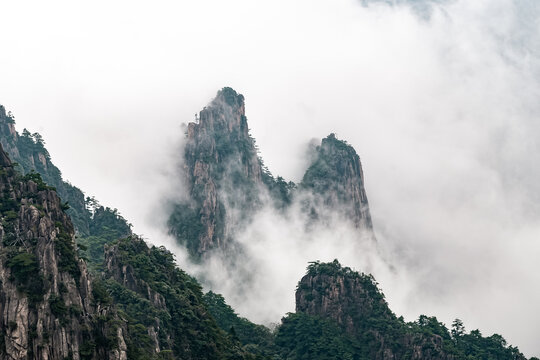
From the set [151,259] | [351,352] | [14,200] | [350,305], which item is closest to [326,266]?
[350,305]

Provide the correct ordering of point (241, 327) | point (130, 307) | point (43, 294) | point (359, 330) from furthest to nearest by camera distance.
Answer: point (359, 330) < point (241, 327) < point (130, 307) < point (43, 294)

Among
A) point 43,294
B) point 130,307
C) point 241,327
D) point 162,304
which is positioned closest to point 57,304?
point 43,294

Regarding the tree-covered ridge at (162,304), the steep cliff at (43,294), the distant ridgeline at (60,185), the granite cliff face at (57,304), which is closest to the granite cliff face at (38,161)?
the distant ridgeline at (60,185)

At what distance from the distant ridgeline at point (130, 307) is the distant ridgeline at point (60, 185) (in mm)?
345

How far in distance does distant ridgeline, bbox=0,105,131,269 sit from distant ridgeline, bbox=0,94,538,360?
0.35 metres

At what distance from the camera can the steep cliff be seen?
87500 mm

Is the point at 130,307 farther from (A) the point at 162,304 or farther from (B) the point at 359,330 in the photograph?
(B) the point at 359,330

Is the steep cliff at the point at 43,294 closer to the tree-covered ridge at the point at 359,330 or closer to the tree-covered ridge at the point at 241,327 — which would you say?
the tree-covered ridge at the point at 241,327

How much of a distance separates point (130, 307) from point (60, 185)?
266ft

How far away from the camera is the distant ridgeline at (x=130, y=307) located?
3561 inches

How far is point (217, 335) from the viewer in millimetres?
127500

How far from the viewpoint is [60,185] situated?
193250 mm

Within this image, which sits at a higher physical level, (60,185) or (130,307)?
(60,185)

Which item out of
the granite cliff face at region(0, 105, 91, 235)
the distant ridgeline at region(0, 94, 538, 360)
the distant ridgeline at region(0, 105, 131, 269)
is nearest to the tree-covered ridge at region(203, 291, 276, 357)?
the distant ridgeline at region(0, 94, 538, 360)
